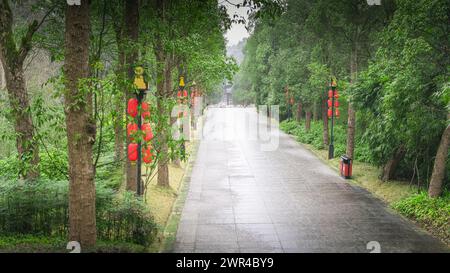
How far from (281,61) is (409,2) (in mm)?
20172

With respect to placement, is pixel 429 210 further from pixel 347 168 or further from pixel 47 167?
pixel 47 167

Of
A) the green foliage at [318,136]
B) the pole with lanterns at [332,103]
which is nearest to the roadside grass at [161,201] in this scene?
the pole with lanterns at [332,103]

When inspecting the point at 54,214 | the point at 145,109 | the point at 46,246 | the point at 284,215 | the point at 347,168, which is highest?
the point at 145,109

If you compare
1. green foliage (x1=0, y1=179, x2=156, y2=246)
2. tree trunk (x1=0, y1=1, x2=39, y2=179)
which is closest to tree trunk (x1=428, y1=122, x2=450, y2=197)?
green foliage (x1=0, y1=179, x2=156, y2=246)

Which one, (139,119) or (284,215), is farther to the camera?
(284,215)

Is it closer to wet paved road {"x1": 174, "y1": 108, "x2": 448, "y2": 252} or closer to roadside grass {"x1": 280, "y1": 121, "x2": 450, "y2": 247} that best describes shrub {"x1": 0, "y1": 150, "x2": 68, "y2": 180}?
wet paved road {"x1": 174, "y1": 108, "x2": 448, "y2": 252}

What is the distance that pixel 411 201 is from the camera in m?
13.7

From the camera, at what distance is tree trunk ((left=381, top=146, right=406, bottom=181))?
667 inches

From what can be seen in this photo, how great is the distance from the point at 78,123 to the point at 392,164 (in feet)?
43.3

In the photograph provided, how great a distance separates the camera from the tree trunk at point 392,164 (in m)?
17.0

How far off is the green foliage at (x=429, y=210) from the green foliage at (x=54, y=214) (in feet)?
25.4

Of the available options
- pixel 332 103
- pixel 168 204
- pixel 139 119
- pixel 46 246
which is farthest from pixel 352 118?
pixel 46 246

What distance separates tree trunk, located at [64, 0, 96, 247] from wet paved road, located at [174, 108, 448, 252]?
2.75 m

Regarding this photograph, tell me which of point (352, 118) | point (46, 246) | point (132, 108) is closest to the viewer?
point (46, 246)
